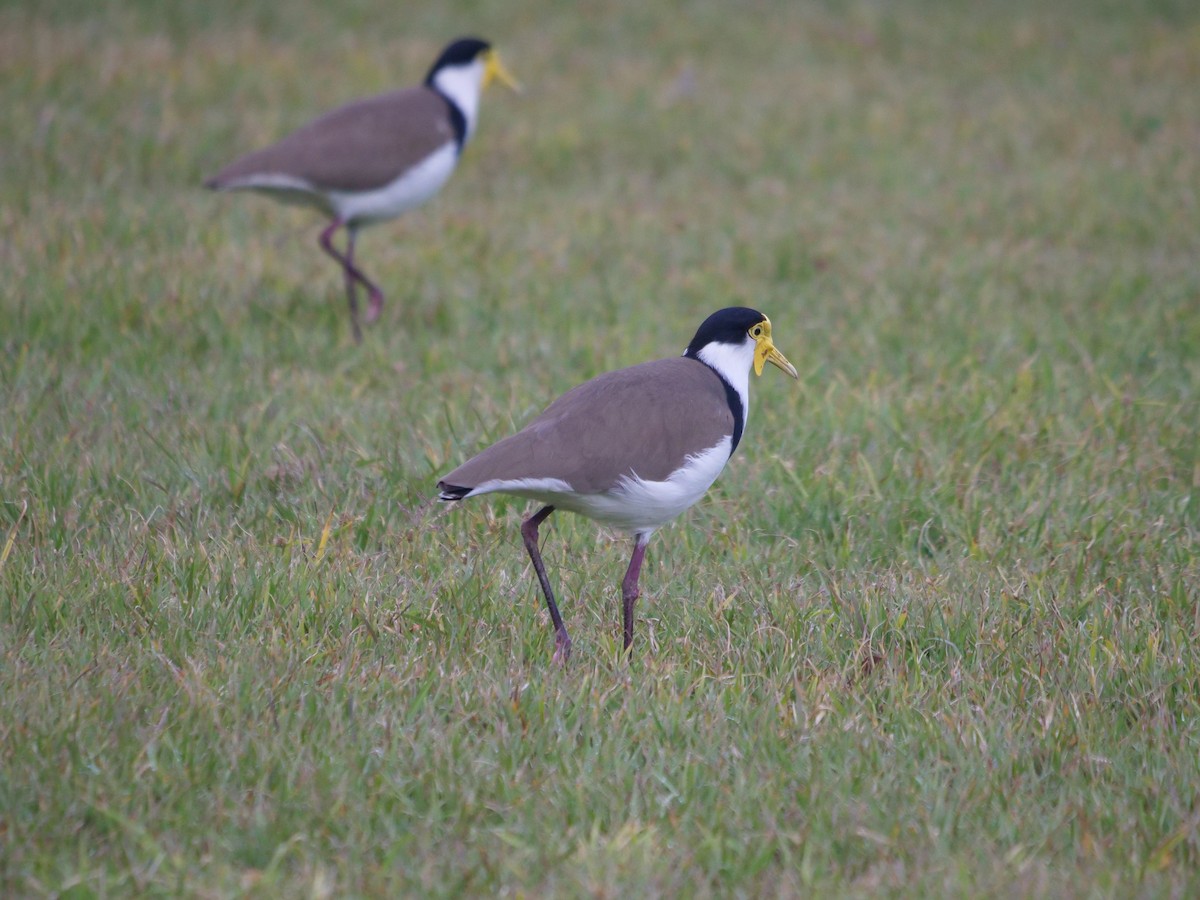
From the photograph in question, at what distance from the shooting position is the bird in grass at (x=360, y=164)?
689 centimetres

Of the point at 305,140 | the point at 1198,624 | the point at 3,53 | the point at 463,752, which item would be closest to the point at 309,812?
the point at 463,752

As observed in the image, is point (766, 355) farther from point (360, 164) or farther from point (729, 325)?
point (360, 164)

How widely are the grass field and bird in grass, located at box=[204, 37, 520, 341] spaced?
0.42 meters

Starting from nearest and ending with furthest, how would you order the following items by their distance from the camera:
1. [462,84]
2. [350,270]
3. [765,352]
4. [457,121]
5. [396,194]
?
[765,352], [350,270], [396,194], [457,121], [462,84]

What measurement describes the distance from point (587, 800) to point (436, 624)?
0.99m

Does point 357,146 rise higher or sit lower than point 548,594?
higher

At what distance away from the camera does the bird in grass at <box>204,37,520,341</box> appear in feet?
22.6

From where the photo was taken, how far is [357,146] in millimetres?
7051

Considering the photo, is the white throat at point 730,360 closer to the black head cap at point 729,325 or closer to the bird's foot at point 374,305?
the black head cap at point 729,325

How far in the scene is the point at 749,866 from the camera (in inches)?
117

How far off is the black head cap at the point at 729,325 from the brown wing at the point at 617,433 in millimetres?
196

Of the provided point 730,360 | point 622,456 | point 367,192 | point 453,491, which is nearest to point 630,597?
point 622,456

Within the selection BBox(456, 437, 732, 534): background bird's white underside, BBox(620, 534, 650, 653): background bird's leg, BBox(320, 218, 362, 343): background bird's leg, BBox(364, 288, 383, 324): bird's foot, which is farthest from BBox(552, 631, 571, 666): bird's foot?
BBox(364, 288, 383, 324): bird's foot

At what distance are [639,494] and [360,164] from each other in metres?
3.75
